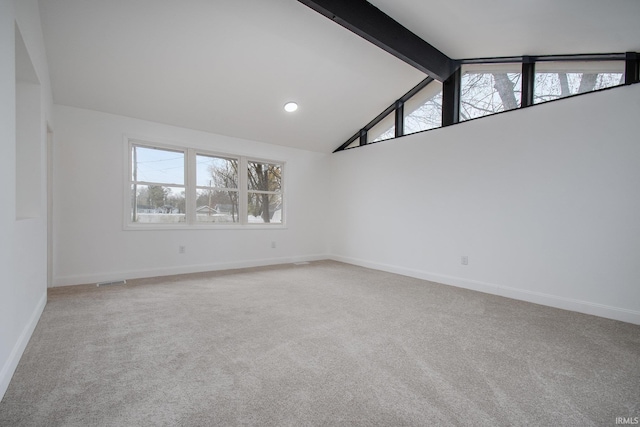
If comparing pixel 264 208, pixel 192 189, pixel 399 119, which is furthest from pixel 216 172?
pixel 399 119

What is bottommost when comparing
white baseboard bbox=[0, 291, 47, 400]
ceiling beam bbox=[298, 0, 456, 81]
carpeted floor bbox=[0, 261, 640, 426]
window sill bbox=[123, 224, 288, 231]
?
carpeted floor bbox=[0, 261, 640, 426]

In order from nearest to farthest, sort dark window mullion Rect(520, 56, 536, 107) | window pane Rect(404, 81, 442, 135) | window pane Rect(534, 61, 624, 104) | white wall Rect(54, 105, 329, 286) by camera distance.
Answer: window pane Rect(534, 61, 624, 104) → dark window mullion Rect(520, 56, 536, 107) → white wall Rect(54, 105, 329, 286) → window pane Rect(404, 81, 442, 135)

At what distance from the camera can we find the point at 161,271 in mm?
4348

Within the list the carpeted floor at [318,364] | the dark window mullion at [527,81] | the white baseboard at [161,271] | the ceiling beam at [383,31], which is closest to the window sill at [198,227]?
the white baseboard at [161,271]

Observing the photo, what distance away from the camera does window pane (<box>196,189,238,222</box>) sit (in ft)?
15.8

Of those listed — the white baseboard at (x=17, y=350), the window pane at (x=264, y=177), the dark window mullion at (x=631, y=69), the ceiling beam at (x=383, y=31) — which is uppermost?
the ceiling beam at (x=383, y=31)

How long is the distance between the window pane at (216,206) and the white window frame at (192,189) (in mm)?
71

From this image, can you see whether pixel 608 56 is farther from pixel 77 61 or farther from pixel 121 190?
pixel 121 190

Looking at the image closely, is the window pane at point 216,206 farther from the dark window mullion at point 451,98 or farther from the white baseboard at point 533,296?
the dark window mullion at point 451,98

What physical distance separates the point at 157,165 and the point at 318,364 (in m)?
3.93

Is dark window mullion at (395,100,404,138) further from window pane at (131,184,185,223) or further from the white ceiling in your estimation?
window pane at (131,184,185,223)

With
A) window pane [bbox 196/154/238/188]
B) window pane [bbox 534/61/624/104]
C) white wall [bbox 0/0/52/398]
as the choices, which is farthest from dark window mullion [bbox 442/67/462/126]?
white wall [bbox 0/0/52/398]

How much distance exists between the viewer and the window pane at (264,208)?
541 cm

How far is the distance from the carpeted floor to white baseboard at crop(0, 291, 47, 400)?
0.17 feet
